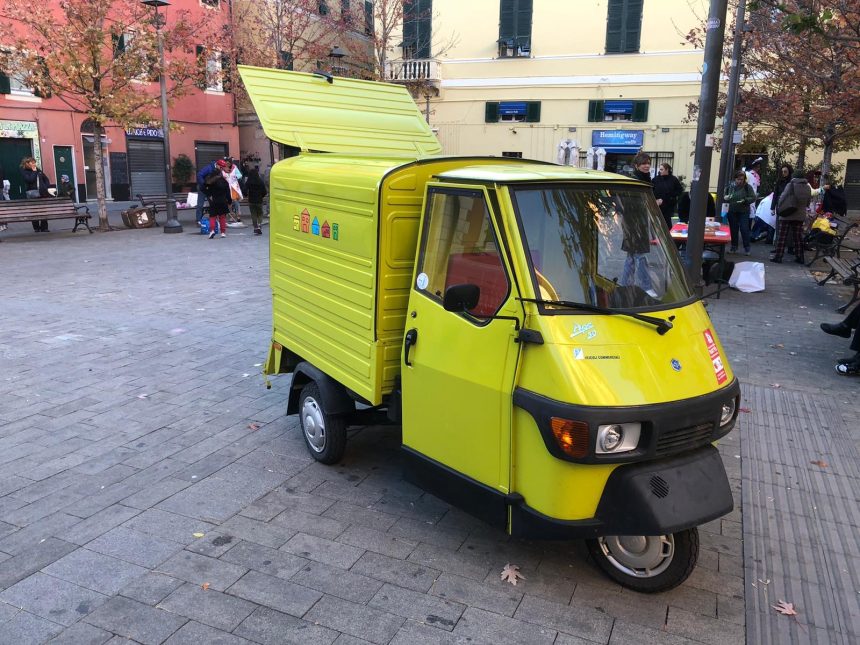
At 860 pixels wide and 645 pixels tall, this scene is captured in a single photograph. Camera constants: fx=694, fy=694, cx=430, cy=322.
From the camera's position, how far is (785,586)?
352cm

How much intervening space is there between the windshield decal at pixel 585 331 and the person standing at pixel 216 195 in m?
14.7

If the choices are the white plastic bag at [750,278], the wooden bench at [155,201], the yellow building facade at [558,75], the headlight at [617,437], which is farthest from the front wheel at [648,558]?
the yellow building facade at [558,75]

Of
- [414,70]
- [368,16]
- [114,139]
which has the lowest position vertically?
[114,139]

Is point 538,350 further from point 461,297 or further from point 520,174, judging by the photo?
point 520,174

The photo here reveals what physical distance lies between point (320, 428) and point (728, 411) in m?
2.61

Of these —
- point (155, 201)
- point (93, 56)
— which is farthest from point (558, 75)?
point (93, 56)

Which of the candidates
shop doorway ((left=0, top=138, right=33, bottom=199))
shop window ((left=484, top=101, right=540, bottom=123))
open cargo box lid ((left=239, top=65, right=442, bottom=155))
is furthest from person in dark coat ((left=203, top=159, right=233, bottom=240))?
shop window ((left=484, top=101, right=540, bottom=123))

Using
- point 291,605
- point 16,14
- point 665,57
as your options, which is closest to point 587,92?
point 665,57

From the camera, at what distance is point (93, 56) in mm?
16688

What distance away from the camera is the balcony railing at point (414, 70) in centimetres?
3288

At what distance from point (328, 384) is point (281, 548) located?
1.23 m

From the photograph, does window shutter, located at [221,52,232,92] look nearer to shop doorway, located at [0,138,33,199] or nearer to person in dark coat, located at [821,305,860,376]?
shop doorway, located at [0,138,33,199]

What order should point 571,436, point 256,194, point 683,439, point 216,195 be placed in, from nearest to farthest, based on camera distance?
point 571,436 < point 683,439 < point 216,195 < point 256,194

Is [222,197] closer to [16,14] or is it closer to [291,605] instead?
[16,14]
